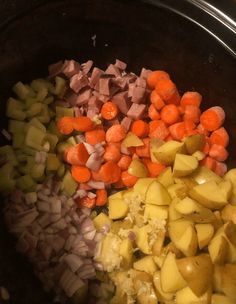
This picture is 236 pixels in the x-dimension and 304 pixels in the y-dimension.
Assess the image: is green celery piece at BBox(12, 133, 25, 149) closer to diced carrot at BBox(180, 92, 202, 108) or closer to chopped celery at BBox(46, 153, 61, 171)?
chopped celery at BBox(46, 153, 61, 171)

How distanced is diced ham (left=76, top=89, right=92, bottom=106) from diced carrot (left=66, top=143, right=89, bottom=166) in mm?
223

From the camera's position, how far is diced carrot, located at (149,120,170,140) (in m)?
2.03

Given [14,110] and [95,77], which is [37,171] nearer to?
[14,110]

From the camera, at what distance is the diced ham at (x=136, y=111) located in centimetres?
203

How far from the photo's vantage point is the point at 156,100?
204 centimetres

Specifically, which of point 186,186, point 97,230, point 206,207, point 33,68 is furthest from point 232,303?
point 33,68

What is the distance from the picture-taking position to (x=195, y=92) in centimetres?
206

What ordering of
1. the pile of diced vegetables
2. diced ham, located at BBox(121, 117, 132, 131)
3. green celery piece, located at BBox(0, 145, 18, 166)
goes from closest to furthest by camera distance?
the pile of diced vegetables → green celery piece, located at BBox(0, 145, 18, 166) → diced ham, located at BBox(121, 117, 132, 131)

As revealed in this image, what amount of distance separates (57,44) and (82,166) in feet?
1.83

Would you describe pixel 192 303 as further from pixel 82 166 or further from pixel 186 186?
pixel 82 166

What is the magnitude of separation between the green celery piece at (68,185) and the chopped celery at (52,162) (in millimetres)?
65

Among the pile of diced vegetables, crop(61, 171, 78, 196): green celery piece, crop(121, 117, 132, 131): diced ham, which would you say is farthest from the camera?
crop(121, 117, 132, 131): diced ham

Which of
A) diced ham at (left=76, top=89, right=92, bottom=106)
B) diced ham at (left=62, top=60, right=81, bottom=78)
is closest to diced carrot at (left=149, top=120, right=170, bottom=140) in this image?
diced ham at (left=76, top=89, right=92, bottom=106)

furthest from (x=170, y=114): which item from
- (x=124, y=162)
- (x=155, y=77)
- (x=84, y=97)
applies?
(x=84, y=97)
